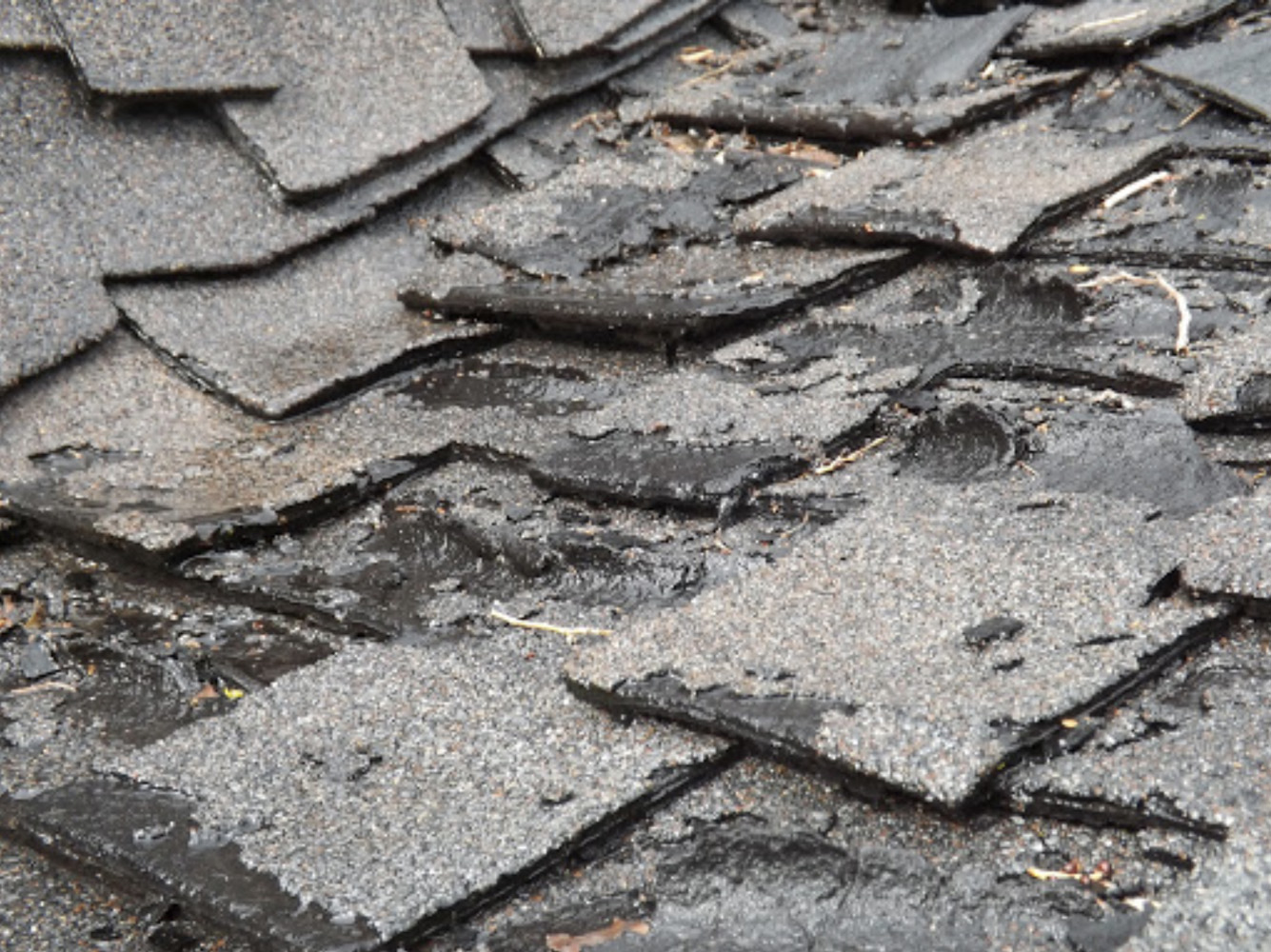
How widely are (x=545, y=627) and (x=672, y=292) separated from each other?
1043 mm

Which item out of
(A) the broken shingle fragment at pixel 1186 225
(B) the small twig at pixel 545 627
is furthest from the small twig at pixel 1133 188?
(B) the small twig at pixel 545 627

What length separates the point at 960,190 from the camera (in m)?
3.38

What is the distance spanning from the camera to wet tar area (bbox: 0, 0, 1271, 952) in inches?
75.9

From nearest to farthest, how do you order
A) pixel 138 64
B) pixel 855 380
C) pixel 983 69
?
pixel 855 380, pixel 138 64, pixel 983 69

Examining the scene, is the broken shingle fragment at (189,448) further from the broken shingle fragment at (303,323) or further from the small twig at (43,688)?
the small twig at (43,688)

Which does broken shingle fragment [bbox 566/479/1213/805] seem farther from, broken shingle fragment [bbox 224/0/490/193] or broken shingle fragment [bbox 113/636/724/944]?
broken shingle fragment [bbox 224/0/490/193]

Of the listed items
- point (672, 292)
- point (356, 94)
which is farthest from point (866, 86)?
point (356, 94)

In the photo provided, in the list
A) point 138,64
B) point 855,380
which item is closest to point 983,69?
point 855,380

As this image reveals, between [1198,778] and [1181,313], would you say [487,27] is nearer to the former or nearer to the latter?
[1181,313]

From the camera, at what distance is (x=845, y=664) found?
2.09m

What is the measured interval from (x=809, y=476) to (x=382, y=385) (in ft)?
3.44

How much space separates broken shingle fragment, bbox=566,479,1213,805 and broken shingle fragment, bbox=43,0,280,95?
183 cm

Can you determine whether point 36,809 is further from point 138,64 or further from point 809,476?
point 138,64

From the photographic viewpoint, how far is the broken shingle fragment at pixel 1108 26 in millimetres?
3811
